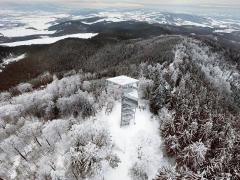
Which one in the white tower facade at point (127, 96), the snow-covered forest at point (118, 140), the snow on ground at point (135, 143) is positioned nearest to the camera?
A: the snow-covered forest at point (118, 140)

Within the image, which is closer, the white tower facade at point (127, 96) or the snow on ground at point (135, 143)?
the snow on ground at point (135, 143)

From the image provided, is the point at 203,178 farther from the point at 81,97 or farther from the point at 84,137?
the point at 81,97

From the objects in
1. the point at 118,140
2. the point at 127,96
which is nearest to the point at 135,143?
the point at 118,140

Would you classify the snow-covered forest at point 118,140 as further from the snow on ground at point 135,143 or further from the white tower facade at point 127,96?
the white tower facade at point 127,96

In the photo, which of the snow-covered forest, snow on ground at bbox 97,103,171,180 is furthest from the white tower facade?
the snow-covered forest

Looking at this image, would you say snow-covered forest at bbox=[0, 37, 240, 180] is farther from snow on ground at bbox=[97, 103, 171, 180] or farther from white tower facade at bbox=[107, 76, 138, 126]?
white tower facade at bbox=[107, 76, 138, 126]

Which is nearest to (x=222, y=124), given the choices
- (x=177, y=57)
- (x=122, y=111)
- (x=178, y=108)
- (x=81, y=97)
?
(x=178, y=108)

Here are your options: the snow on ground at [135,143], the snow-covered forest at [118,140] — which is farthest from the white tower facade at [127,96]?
the snow-covered forest at [118,140]
